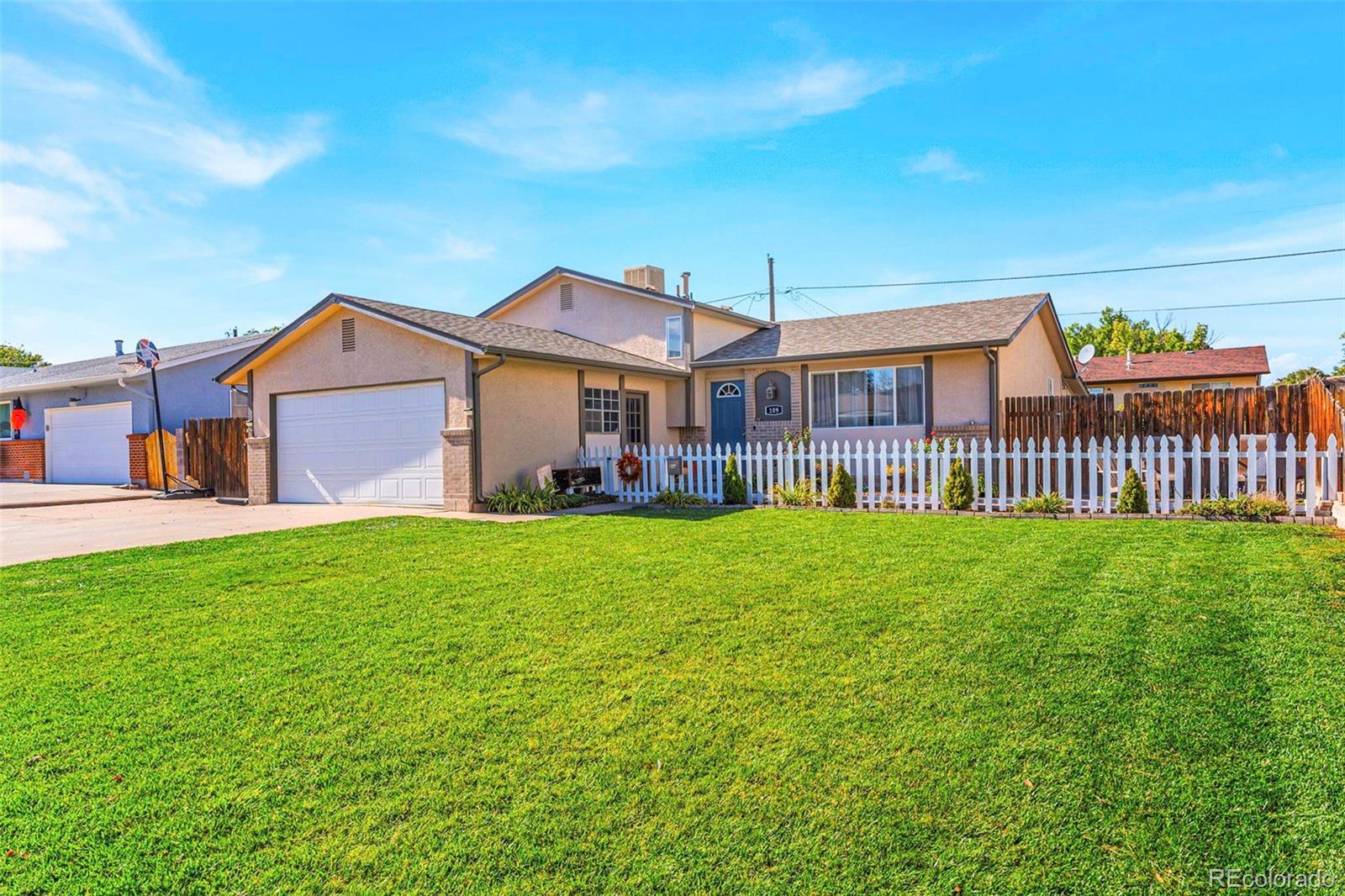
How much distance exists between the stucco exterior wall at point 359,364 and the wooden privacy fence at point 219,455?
143 centimetres

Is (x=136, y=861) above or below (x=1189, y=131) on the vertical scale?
below

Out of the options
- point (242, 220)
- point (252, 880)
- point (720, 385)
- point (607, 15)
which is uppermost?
point (607, 15)

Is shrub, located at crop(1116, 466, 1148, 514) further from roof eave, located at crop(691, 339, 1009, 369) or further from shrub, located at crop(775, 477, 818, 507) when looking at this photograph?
roof eave, located at crop(691, 339, 1009, 369)

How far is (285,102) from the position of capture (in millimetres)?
12773

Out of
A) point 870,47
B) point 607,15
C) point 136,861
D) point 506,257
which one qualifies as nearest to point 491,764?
point 136,861

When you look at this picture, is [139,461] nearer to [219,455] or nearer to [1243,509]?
[219,455]

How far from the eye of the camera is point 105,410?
22031 mm

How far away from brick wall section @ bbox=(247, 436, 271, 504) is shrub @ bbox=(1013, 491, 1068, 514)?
14294 millimetres

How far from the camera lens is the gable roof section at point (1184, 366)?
36.8 m

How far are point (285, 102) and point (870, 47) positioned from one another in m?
9.99

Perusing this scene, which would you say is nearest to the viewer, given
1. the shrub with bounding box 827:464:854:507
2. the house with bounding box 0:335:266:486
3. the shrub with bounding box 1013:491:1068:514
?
the shrub with bounding box 1013:491:1068:514

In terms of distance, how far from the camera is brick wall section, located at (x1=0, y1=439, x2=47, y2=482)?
77.2 ft

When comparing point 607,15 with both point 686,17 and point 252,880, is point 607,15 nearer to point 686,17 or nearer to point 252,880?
point 686,17

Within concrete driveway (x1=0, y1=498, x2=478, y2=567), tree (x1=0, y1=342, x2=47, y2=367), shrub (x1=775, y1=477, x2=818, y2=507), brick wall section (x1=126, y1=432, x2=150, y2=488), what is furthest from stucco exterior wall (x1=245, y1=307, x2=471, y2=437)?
tree (x1=0, y1=342, x2=47, y2=367)
